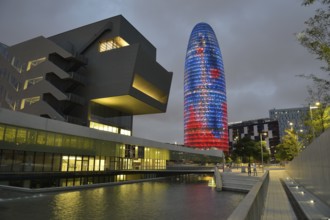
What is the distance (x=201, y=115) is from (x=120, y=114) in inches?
5251

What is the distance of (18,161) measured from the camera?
3119 centimetres

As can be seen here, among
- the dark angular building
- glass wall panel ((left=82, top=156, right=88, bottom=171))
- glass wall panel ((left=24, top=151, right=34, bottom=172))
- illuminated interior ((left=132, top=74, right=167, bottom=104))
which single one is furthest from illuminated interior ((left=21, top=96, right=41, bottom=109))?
glass wall panel ((left=24, top=151, right=34, bottom=172))

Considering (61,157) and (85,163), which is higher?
(61,157)

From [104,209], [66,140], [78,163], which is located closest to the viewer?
[104,209]

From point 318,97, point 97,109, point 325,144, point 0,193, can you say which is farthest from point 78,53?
point 325,144

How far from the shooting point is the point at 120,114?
206 ft

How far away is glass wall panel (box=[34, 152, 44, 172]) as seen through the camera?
33.6 m

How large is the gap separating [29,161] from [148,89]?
3250cm

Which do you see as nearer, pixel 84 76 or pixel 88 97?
pixel 88 97

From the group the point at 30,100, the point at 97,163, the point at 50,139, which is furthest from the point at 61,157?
the point at 30,100

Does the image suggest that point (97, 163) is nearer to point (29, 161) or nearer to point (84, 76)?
point (29, 161)

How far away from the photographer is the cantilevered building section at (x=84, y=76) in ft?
163

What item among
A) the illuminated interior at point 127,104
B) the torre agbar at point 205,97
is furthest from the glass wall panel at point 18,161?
the torre agbar at point 205,97

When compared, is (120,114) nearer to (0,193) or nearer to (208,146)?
(0,193)
